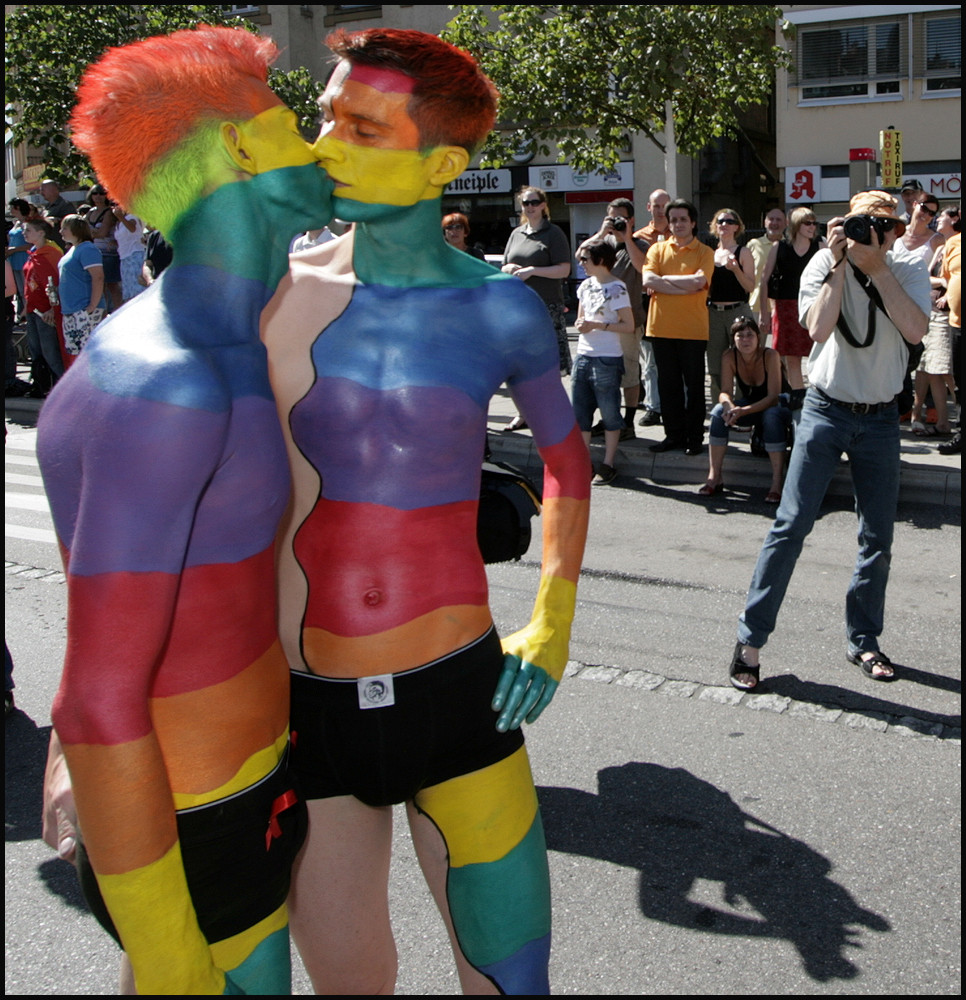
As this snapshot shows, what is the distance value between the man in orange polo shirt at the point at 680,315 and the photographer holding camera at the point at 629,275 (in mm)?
516

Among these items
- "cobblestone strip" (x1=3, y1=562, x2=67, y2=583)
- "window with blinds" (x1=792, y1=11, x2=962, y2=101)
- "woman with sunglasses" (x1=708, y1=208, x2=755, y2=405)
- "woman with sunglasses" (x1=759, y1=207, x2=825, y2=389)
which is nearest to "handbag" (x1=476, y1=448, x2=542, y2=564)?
"cobblestone strip" (x1=3, y1=562, x2=67, y2=583)

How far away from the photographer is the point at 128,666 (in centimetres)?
135

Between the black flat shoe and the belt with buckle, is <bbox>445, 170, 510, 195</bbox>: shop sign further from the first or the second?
the black flat shoe

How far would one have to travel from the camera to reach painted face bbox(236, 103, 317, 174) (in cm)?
155

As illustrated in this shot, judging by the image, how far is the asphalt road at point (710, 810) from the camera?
9.35 ft

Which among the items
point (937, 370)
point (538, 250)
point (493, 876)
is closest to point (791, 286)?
point (937, 370)

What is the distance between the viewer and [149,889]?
1.38 metres

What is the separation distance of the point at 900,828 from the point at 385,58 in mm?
2718

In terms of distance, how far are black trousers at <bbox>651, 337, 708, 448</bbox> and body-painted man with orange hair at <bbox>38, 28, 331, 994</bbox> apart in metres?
6.80

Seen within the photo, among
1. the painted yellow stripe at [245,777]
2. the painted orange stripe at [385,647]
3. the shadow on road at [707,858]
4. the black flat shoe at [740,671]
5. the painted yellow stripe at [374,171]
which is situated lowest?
the shadow on road at [707,858]

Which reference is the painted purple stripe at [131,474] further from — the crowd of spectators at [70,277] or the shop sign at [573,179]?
the shop sign at [573,179]

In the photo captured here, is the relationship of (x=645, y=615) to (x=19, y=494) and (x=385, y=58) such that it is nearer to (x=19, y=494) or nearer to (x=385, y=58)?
(x=385, y=58)

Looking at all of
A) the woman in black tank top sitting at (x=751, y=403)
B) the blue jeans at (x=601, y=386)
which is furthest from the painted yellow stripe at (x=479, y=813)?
the blue jeans at (x=601, y=386)

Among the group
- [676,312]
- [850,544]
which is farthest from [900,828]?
[676,312]
